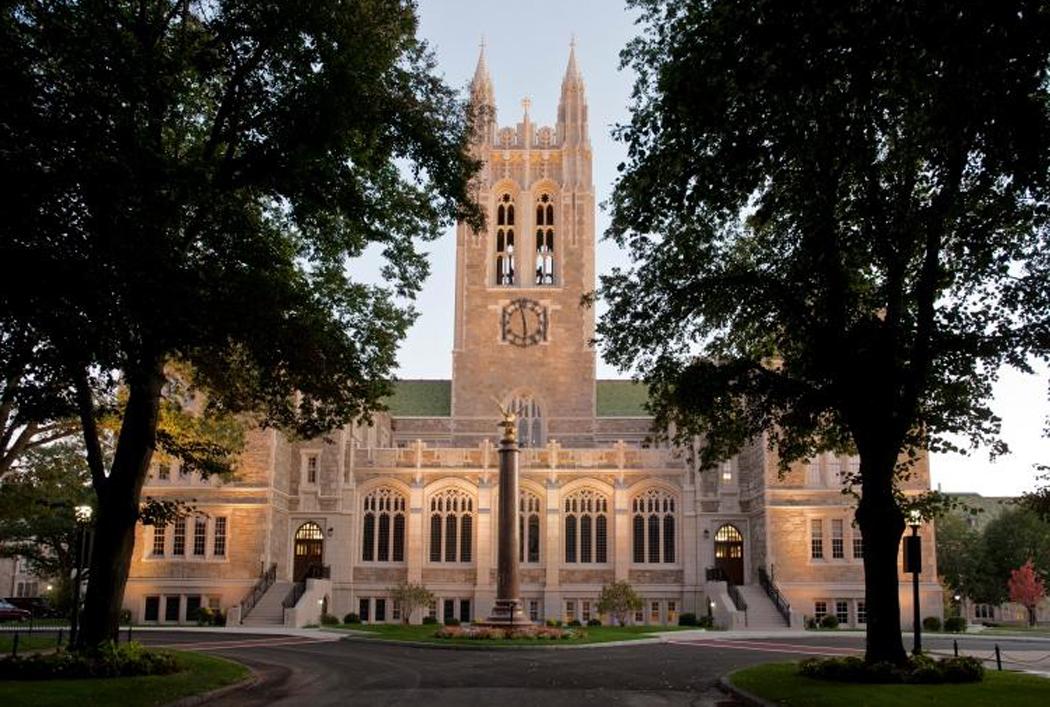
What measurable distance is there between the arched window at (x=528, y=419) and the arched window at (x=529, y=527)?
8.91 metres

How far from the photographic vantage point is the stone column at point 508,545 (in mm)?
35188

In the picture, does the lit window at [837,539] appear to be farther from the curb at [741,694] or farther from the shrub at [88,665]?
the shrub at [88,665]

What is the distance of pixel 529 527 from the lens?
52.4 metres

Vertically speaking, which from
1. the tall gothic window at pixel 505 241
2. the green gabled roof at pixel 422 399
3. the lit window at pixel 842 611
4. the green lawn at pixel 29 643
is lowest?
the lit window at pixel 842 611

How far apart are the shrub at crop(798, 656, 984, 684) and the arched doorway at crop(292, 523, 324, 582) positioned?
→ 36.7 metres

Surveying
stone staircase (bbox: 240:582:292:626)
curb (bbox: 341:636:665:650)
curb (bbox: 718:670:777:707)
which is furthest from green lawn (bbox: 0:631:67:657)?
curb (bbox: 718:670:777:707)

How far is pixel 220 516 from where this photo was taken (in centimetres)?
4881

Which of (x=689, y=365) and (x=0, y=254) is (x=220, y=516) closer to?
(x=689, y=365)

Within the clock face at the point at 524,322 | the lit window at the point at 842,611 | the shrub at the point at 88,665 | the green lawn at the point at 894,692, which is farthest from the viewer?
the clock face at the point at 524,322

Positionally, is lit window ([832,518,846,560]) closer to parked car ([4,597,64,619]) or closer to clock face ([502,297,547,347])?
clock face ([502,297,547,347])

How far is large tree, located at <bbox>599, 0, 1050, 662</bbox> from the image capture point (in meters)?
10.8

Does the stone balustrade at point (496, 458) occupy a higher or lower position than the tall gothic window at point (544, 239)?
lower

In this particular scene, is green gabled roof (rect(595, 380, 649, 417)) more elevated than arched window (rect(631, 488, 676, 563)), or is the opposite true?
green gabled roof (rect(595, 380, 649, 417))

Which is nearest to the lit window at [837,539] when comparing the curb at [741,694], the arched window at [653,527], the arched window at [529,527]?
the arched window at [653,527]
